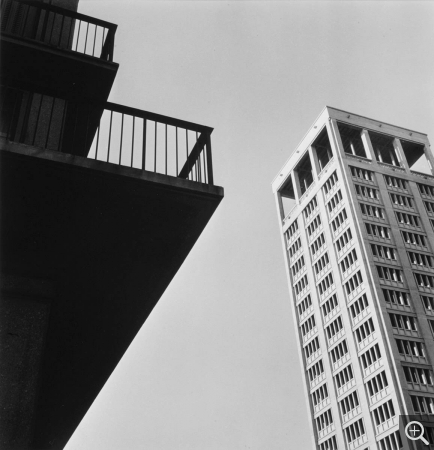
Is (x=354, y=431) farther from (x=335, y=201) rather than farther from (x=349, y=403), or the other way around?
(x=335, y=201)

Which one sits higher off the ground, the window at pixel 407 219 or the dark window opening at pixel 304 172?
the dark window opening at pixel 304 172

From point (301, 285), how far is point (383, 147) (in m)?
22.7

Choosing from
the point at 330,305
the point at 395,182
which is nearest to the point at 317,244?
the point at 330,305

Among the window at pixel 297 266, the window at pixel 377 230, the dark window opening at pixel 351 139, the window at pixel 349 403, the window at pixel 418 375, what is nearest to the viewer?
the window at pixel 418 375

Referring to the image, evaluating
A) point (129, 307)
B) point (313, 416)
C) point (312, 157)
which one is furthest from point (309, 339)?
point (129, 307)

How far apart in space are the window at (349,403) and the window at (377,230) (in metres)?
18.0

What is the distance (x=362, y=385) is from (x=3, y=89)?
50867 millimetres

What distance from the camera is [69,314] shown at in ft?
27.1

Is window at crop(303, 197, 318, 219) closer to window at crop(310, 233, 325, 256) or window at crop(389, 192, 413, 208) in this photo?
window at crop(310, 233, 325, 256)

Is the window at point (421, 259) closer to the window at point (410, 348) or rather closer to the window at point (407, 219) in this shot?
the window at point (407, 219)

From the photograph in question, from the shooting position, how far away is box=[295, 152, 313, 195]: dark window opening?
244ft

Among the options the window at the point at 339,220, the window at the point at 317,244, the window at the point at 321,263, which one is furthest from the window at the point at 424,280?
the window at the point at 317,244

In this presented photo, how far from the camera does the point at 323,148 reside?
7306 centimetres

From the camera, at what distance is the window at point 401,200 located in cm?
6444
